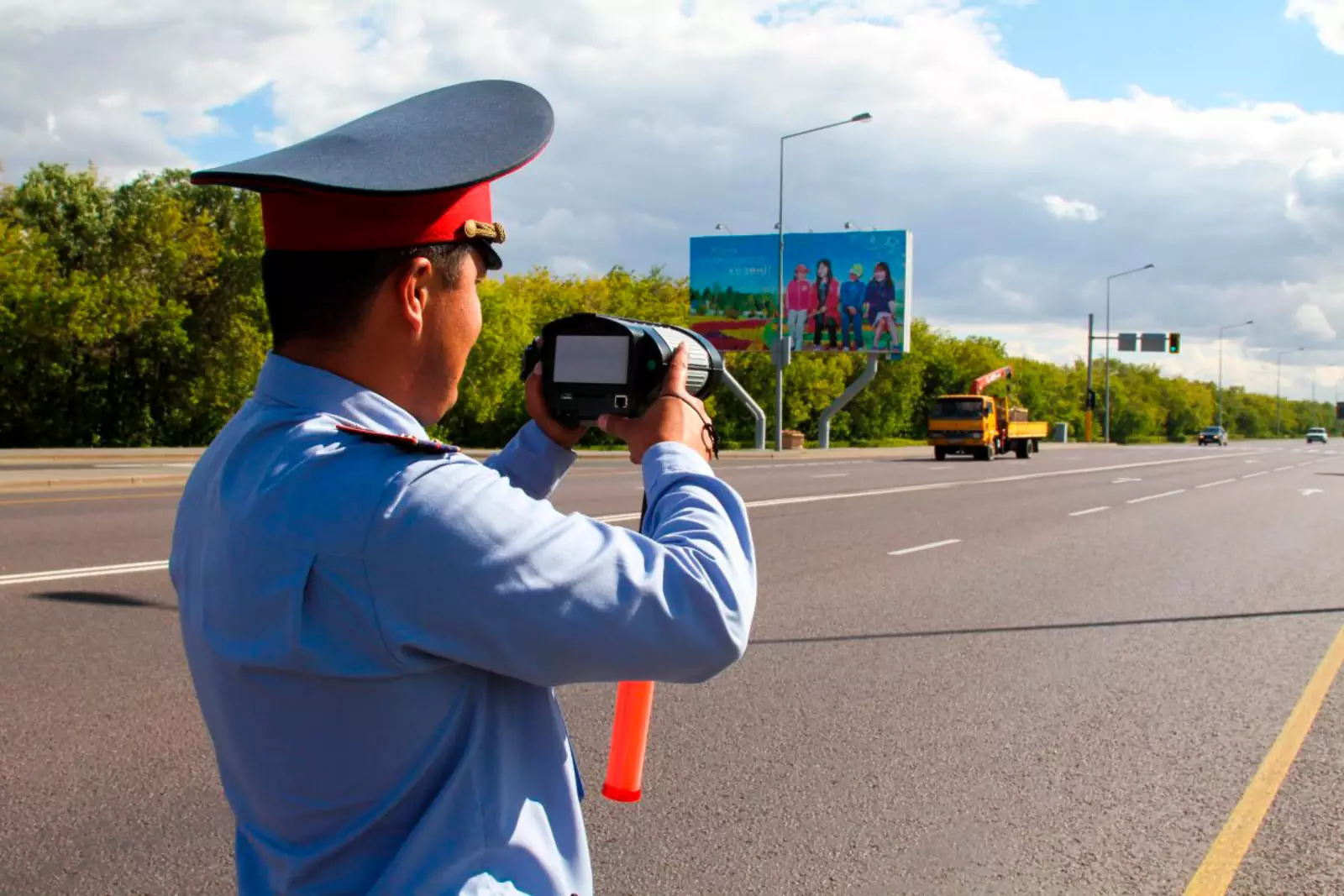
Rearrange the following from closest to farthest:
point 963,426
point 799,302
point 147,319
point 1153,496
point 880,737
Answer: point 880,737 → point 1153,496 → point 147,319 → point 963,426 → point 799,302

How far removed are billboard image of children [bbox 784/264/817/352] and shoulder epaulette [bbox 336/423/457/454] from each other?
48.0m

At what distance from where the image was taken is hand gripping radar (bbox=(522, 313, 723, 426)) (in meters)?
1.77

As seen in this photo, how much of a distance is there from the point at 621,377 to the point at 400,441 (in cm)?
50

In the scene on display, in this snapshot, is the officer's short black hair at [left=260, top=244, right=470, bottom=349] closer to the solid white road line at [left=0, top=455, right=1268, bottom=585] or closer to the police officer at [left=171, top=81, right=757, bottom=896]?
the police officer at [left=171, top=81, right=757, bottom=896]

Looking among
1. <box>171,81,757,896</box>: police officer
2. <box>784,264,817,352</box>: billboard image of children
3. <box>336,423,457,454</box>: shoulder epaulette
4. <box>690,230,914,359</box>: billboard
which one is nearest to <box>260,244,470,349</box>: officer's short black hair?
<box>171,81,757,896</box>: police officer

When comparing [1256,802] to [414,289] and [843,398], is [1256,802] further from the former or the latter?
[843,398]

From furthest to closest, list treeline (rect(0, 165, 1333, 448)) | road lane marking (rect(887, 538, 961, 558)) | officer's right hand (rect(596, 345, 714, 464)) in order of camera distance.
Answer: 1. treeline (rect(0, 165, 1333, 448))
2. road lane marking (rect(887, 538, 961, 558))
3. officer's right hand (rect(596, 345, 714, 464))

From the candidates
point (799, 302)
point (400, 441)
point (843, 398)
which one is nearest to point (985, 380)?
point (843, 398)

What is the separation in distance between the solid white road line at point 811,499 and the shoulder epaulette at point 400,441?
20.9 inches

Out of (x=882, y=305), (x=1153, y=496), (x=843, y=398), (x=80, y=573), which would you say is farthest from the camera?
(x=843, y=398)

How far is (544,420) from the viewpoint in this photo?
76.7 inches

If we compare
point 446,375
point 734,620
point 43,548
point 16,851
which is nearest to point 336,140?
point 446,375

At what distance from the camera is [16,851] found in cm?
409

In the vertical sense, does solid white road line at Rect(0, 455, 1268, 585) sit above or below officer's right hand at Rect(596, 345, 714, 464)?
below
